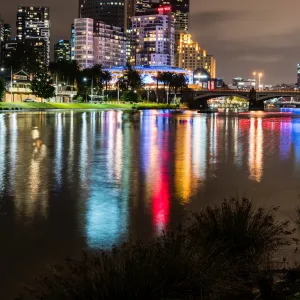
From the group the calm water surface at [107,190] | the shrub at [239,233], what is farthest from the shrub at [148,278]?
the calm water surface at [107,190]

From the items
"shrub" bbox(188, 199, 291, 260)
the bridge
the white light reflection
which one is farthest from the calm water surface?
the bridge

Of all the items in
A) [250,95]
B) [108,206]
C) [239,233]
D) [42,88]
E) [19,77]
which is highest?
[19,77]

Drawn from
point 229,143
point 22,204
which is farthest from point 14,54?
point 22,204

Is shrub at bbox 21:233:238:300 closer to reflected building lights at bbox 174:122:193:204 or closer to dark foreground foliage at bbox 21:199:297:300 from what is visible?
dark foreground foliage at bbox 21:199:297:300

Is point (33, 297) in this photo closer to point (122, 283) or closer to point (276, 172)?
point (122, 283)

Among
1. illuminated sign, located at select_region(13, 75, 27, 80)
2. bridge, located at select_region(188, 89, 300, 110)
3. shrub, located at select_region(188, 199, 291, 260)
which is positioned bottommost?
shrub, located at select_region(188, 199, 291, 260)

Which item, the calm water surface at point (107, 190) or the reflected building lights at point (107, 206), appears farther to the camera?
the reflected building lights at point (107, 206)

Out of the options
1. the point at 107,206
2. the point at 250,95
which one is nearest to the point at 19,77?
the point at 250,95

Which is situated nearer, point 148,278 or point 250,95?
point 148,278

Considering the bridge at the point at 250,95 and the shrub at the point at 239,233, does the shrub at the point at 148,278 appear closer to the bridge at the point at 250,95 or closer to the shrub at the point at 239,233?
the shrub at the point at 239,233

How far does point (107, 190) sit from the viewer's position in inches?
510

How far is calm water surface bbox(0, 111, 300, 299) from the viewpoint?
822 cm

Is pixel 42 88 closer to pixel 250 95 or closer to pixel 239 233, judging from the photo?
pixel 250 95

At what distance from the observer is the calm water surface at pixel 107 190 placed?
27.0 ft
